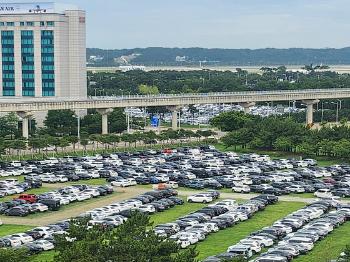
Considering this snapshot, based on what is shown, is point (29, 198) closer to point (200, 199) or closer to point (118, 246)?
point (200, 199)

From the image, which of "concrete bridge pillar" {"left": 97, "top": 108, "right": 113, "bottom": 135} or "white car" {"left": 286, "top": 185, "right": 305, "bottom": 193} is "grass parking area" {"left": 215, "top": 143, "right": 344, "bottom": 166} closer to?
"concrete bridge pillar" {"left": 97, "top": 108, "right": 113, "bottom": 135}

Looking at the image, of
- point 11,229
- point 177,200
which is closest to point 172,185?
point 177,200

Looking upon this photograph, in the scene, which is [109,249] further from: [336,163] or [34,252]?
[336,163]

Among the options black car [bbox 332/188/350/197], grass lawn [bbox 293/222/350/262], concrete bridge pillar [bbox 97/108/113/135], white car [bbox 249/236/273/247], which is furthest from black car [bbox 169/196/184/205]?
concrete bridge pillar [bbox 97/108/113/135]

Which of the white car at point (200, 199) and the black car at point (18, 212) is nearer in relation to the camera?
the black car at point (18, 212)

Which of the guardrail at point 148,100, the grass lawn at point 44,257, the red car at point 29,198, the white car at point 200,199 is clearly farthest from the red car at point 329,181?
the guardrail at point 148,100

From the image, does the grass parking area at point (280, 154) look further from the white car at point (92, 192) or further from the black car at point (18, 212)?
the black car at point (18, 212)
